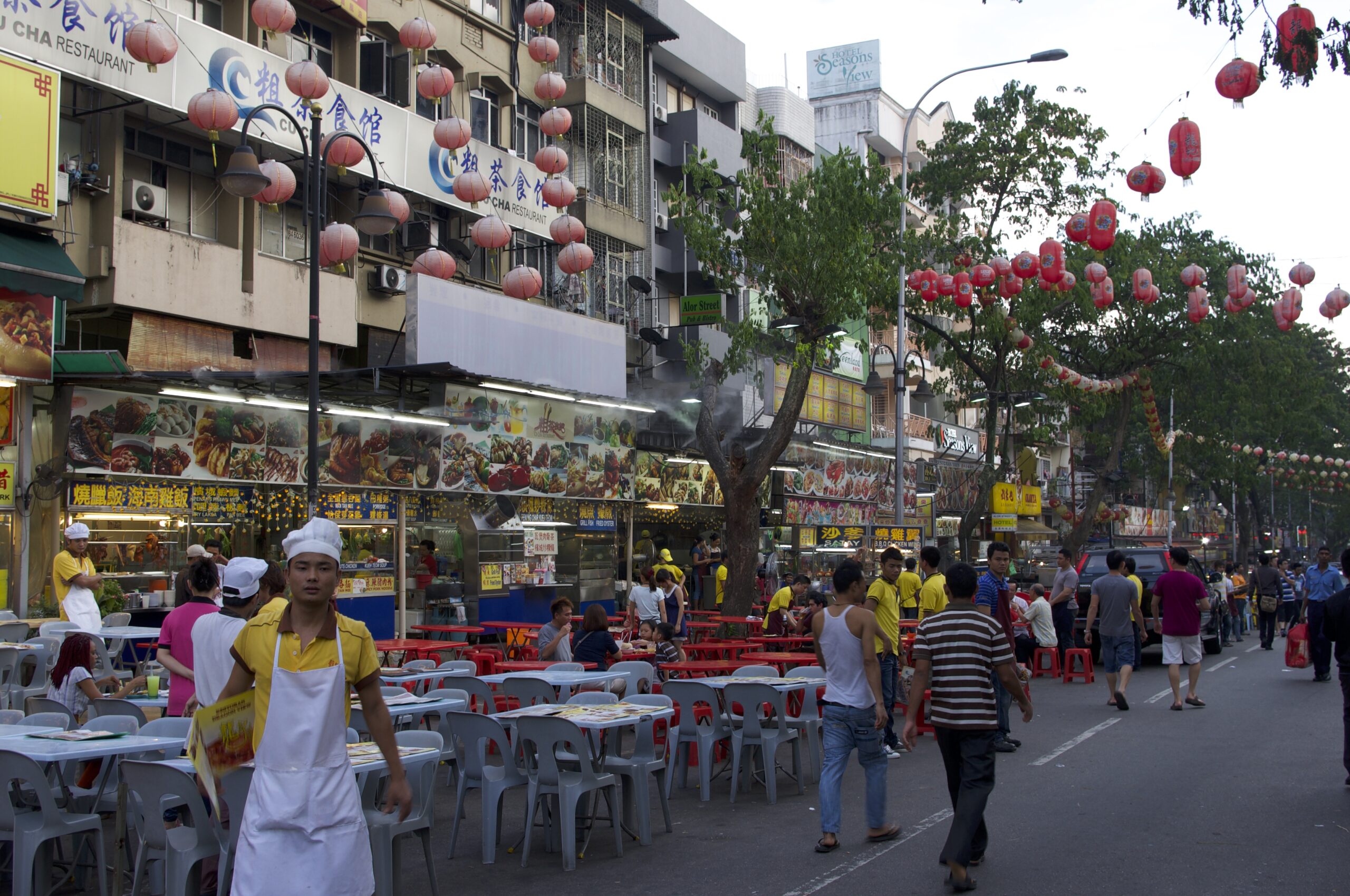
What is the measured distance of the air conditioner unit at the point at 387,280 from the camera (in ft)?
67.2

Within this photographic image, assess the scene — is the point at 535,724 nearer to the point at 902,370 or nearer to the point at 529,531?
the point at 529,531

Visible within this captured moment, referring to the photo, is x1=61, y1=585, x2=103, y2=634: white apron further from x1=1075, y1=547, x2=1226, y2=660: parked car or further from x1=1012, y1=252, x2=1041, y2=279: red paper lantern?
x1=1012, y1=252, x2=1041, y2=279: red paper lantern

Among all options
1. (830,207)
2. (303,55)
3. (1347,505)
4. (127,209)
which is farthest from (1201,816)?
(1347,505)

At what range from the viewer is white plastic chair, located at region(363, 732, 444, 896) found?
638 centimetres

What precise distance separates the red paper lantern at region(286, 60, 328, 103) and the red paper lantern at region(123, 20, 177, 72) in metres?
1.43

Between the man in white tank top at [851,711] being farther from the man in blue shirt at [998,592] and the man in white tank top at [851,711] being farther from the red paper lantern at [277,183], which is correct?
the red paper lantern at [277,183]

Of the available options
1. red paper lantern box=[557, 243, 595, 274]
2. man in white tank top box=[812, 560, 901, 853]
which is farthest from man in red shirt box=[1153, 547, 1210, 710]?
red paper lantern box=[557, 243, 595, 274]

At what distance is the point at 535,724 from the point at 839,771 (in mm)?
1929

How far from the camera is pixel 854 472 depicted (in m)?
33.8

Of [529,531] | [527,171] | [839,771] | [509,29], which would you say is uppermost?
[509,29]

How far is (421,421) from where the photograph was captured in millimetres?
19281

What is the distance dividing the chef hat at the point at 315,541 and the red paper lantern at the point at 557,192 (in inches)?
655

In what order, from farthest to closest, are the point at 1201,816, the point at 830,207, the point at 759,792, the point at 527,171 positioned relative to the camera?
the point at 527,171 → the point at 830,207 → the point at 759,792 → the point at 1201,816

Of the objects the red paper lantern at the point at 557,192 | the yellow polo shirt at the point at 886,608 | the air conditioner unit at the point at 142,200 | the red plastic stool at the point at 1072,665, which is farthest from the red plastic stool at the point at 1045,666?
the air conditioner unit at the point at 142,200
